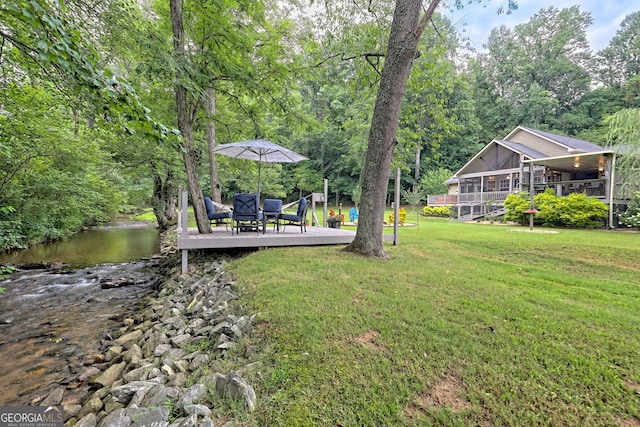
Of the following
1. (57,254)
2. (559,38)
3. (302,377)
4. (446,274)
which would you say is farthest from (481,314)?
(559,38)

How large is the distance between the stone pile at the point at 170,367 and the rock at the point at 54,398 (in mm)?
242

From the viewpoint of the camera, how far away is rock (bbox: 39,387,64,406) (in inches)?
104

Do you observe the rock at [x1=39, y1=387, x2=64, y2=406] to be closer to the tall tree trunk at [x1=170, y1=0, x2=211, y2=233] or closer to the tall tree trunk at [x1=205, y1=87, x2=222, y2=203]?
the tall tree trunk at [x1=170, y1=0, x2=211, y2=233]

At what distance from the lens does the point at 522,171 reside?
17.9 metres

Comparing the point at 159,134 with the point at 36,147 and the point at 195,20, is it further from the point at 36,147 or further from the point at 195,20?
the point at 36,147

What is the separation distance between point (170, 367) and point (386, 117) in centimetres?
483

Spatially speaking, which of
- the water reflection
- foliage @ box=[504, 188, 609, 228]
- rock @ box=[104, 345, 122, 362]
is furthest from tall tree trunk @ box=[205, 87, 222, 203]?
foliage @ box=[504, 188, 609, 228]

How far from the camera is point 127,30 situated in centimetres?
524

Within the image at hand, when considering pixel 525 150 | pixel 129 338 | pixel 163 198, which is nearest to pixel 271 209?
pixel 129 338

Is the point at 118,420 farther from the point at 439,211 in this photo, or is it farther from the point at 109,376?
the point at 439,211

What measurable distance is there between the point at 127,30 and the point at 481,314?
702 cm

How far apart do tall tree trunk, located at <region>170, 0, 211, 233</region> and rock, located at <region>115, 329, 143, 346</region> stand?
3.34m

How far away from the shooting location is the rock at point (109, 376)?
282 cm

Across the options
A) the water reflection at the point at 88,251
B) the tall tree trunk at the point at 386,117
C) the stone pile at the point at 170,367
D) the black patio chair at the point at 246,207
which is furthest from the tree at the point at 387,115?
the water reflection at the point at 88,251
